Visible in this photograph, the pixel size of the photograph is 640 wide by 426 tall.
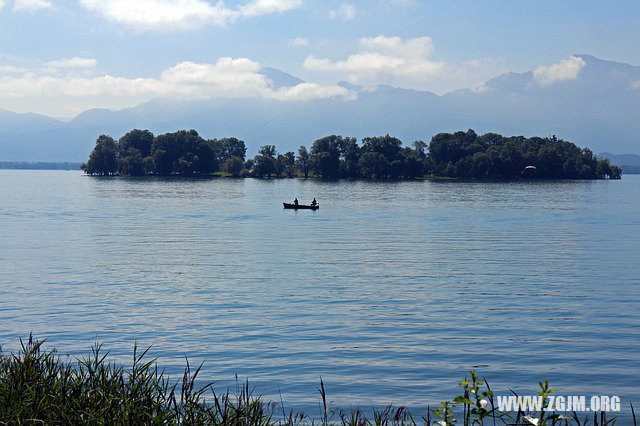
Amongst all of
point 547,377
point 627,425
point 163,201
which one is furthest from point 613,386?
point 163,201

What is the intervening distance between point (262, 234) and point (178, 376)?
48.8 m

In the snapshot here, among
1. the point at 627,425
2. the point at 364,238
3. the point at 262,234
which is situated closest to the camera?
the point at 627,425

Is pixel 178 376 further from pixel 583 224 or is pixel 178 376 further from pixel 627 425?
pixel 583 224

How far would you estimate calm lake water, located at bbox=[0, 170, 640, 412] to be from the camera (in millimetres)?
20641

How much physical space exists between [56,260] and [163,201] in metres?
76.8

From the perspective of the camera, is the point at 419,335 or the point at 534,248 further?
the point at 534,248

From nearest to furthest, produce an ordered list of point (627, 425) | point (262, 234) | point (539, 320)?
point (627, 425) → point (539, 320) → point (262, 234)

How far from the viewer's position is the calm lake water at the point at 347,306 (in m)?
20.6

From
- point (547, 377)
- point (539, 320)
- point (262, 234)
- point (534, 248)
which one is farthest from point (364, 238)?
point (547, 377)

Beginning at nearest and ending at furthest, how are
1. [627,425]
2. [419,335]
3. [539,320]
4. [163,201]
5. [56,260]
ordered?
[627,425]
[419,335]
[539,320]
[56,260]
[163,201]

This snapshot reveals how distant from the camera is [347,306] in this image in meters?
30.8

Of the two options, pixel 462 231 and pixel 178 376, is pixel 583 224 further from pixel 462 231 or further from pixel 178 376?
pixel 178 376

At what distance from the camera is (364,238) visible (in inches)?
2511

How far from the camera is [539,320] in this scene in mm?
28141
